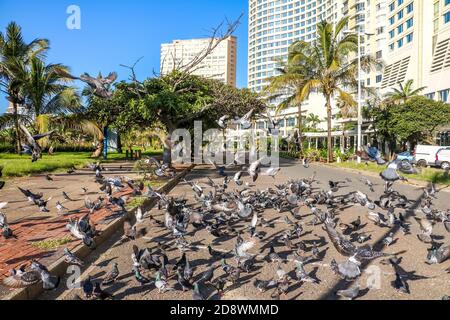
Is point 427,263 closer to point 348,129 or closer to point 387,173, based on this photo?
point 387,173

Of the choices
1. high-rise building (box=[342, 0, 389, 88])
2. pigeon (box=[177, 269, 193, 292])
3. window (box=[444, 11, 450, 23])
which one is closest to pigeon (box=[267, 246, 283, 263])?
pigeon (box=[177, 269, 193, 292])

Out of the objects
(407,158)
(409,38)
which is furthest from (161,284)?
(409,38)

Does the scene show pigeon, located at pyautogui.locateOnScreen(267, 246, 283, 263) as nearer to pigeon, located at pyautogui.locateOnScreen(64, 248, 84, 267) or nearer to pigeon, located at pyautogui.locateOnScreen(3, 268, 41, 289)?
pigeon, located at pyautogui.locateOnScreen(64, 248, 84, 267)

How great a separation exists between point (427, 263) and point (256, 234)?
2.59 metres

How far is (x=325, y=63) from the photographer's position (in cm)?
2627

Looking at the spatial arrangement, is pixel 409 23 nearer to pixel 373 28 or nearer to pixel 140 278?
pixel 373 28

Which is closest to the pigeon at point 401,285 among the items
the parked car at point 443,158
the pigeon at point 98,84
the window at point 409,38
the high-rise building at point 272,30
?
the pigeon at point 98,84

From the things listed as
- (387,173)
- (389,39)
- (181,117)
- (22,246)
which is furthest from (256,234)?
(389,39)

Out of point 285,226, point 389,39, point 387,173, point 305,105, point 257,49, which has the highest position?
point 257,49

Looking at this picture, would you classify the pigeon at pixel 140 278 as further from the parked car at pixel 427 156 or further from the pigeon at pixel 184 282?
the parked car at pixel 427 156

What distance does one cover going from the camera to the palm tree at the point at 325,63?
84.6ft

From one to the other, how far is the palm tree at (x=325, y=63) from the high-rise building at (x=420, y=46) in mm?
19518
